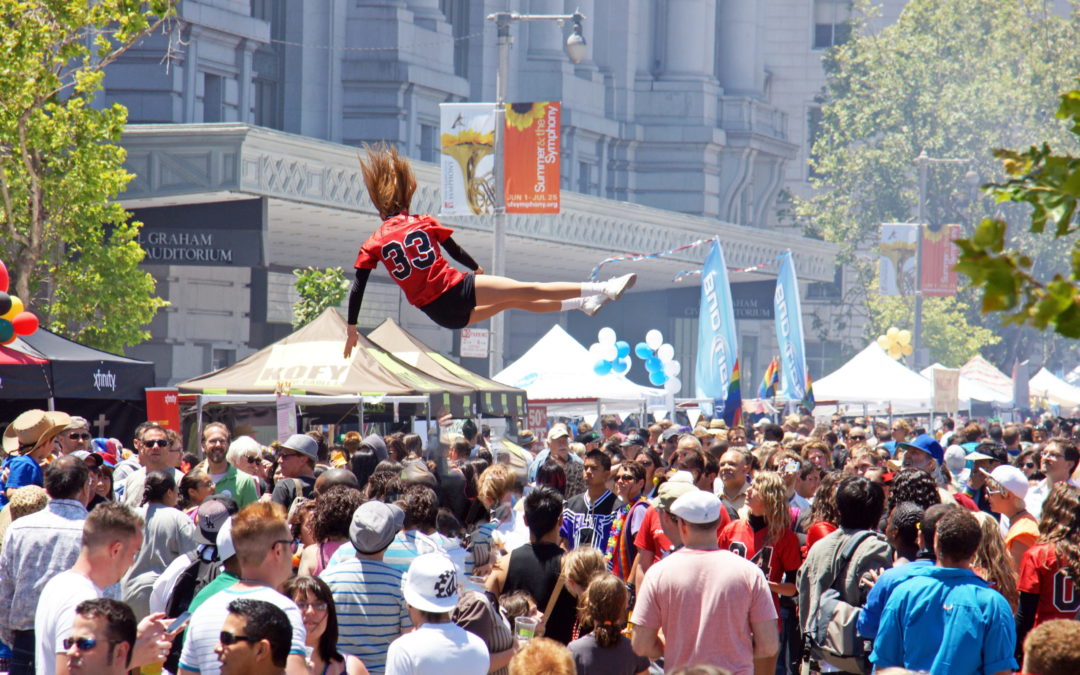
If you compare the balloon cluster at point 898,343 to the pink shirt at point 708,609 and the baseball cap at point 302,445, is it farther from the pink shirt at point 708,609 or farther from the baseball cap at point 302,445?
the pink shirt at point 708,609

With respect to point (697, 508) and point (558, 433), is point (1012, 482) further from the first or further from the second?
point (558, 433)

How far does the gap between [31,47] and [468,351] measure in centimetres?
852

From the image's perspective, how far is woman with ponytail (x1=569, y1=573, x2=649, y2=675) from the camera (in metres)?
5.81

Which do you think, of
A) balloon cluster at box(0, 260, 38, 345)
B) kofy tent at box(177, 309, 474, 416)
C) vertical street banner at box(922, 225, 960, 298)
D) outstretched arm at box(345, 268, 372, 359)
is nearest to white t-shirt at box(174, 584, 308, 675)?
outstretched arm at box(345, 268, 372, 359)

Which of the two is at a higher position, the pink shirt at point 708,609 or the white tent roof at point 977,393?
the pink shirt at point 708,609

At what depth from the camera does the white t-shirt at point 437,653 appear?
518 cm

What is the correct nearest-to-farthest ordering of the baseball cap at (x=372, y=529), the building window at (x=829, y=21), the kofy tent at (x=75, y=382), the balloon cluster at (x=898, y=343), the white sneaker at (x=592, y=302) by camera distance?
the baseball cap at (x=372, y=529), the white sneaker at (x=592, y=302), the kofy tent at (x=75, y=382), the balloon cluster at (x=898, y=343), the building window at (x=829, y=21)

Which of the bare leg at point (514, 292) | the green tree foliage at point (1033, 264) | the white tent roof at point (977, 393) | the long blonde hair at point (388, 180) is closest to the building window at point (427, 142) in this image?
the white tent roof at point (977, 393)

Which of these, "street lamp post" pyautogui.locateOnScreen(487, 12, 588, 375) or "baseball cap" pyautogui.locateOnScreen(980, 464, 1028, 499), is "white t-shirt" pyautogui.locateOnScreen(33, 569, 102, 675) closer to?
"baseball cap" pyautogui.locateOnScreen(980, 464, 1028, 499)

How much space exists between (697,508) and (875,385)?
26218mm

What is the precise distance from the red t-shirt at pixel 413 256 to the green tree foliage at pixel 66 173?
24.5ft

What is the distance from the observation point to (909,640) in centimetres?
570

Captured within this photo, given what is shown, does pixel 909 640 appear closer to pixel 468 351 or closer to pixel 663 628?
pixel 663 628

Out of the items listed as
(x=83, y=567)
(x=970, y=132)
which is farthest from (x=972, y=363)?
(x=83, y=567)
